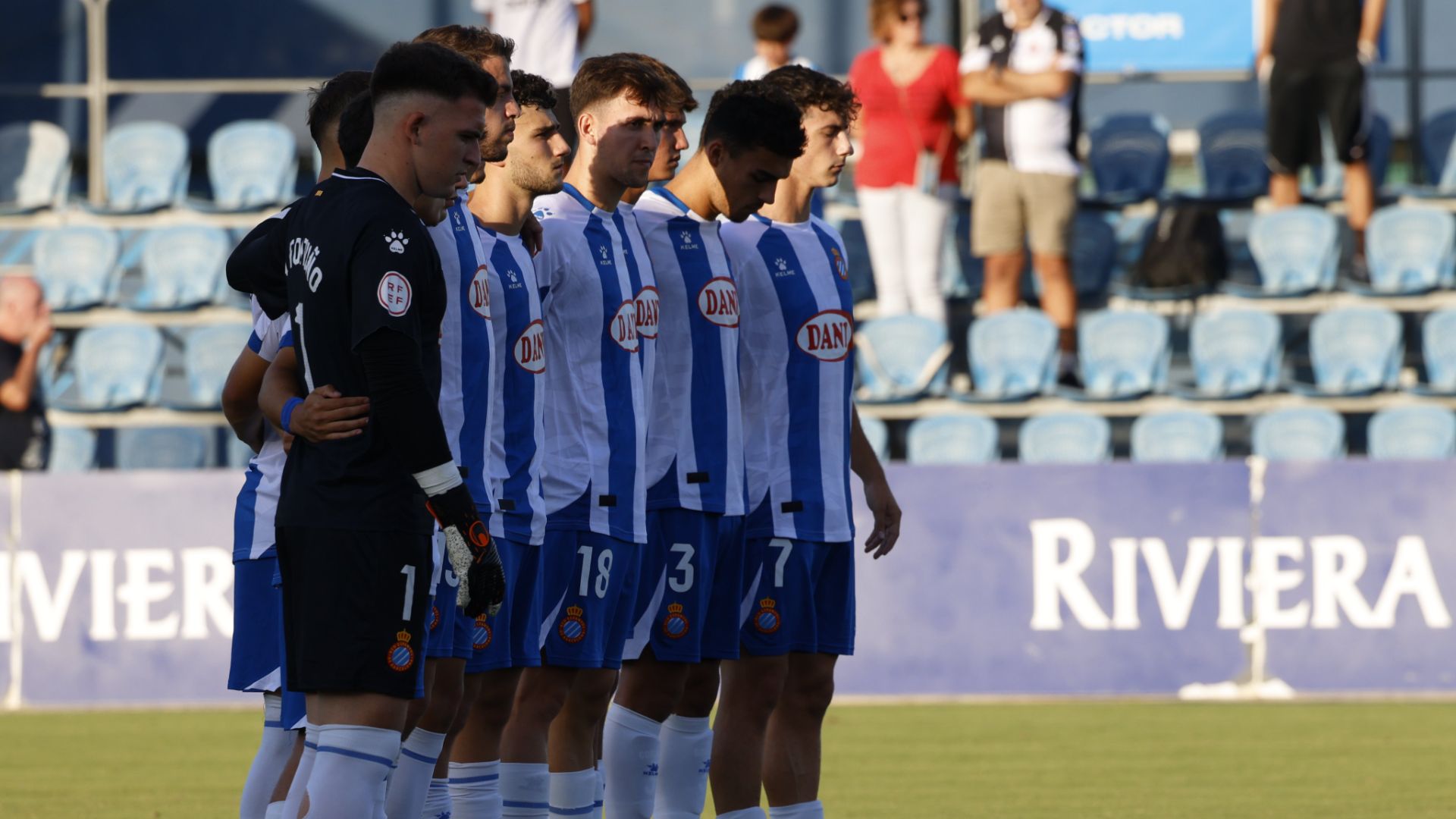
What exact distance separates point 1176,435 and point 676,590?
25.5ft

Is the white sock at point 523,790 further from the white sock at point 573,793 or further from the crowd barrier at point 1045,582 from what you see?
the crowd barrier at point 1045,582

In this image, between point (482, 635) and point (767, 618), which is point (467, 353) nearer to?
point (482, 635)

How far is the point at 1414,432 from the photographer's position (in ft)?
43.0

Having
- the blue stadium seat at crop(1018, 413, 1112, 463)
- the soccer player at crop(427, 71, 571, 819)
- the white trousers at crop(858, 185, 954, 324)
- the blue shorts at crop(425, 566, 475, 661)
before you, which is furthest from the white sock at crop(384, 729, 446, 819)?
the white trousers at crop(858, 185, 954, 324)

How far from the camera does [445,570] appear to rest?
4.81 meters

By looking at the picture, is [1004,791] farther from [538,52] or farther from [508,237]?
[538,52]

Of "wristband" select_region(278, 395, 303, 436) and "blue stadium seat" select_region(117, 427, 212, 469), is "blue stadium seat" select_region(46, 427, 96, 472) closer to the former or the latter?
"blue stadium seat" select_region(117, 427, 212, 469)

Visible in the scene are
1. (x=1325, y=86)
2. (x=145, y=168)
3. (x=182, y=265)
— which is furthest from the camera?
(x=145, y=168)

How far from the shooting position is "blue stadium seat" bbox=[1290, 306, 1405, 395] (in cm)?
1351

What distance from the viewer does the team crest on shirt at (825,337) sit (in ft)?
20.9

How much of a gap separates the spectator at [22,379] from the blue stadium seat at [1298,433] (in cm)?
742

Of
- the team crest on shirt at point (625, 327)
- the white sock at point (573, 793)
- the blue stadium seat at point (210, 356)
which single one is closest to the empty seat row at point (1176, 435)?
the blue stadium seat at point (210, 356)

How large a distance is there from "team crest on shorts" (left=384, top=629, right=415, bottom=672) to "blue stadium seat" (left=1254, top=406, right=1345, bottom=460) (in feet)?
32.0

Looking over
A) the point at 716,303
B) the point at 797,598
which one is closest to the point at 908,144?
the point at 716,303
